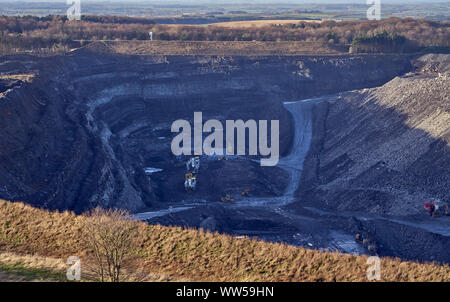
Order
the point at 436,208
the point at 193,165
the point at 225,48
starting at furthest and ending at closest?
the point at 225,48 → the point at 193,165 → the point at 436,208

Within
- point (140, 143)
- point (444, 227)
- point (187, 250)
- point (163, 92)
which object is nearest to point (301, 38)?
point (163, 92)

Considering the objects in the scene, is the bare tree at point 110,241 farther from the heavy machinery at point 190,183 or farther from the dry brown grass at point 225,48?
the dry brown grass at point 225,48

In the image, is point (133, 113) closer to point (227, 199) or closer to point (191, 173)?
point (191, 173)

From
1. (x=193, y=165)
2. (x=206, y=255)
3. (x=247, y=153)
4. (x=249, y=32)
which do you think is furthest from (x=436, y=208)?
(x=249, y=32)

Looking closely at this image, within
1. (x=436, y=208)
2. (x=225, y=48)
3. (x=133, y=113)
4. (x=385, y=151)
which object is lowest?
(x=436, y=208)

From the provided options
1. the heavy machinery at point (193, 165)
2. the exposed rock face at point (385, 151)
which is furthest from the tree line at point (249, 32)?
the heavy machinery at point (193, 165)
